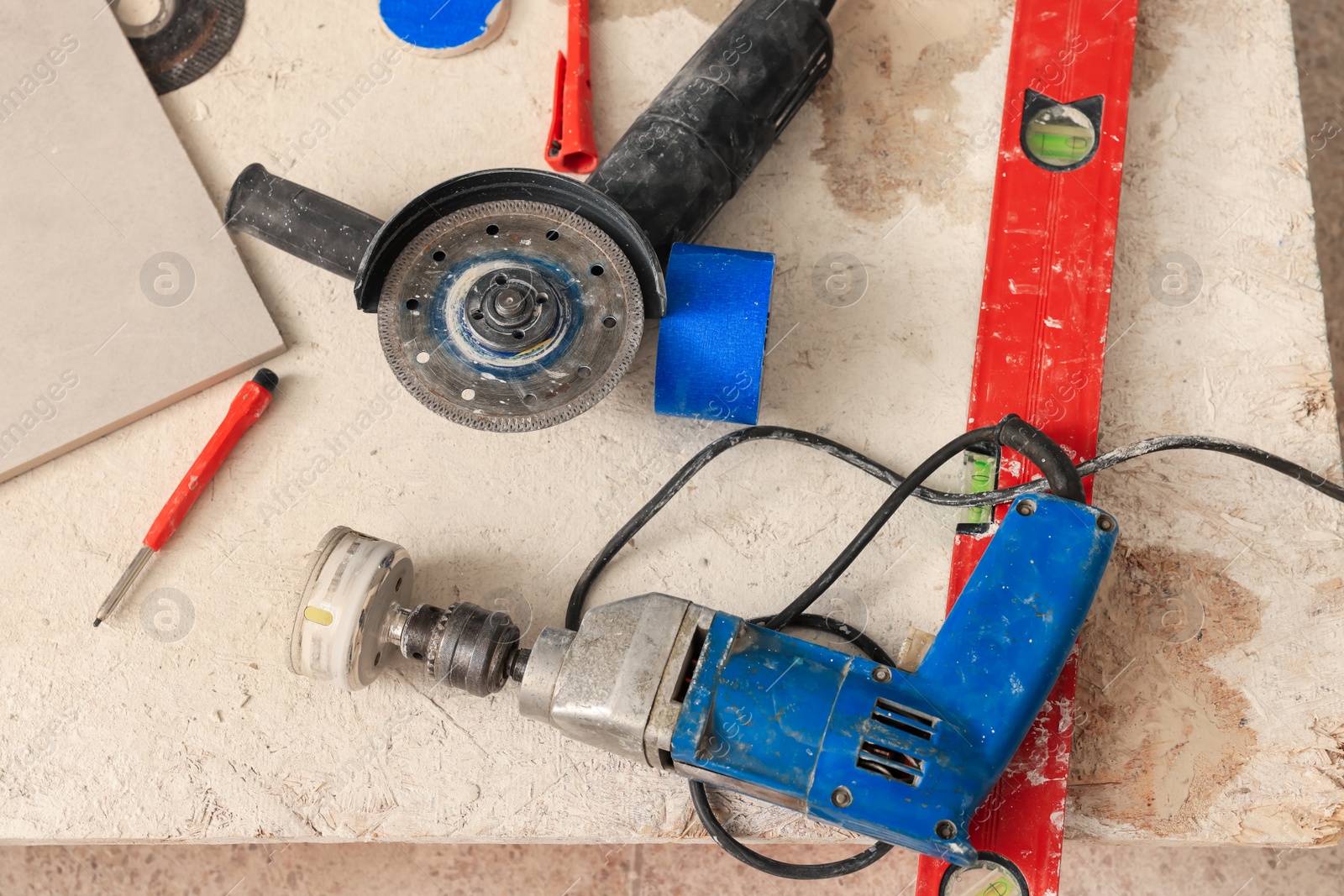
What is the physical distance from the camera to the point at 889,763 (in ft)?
2.84

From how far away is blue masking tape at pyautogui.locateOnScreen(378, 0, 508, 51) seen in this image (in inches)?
49.6

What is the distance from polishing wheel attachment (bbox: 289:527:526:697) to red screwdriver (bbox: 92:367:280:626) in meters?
0.23

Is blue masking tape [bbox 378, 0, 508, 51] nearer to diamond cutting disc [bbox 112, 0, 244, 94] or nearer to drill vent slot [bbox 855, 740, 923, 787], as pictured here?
diamond cutting disc [bbox 112, 0, 244, 94]

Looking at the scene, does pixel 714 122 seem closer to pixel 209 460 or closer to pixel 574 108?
pixel 574 108

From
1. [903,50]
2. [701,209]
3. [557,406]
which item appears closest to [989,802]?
[557,406]

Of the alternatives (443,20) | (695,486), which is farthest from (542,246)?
(443,20)

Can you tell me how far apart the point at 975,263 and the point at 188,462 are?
103 cm

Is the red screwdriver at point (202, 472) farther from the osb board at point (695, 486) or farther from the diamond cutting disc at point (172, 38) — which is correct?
the diamond cutting disc at point (172, 38)

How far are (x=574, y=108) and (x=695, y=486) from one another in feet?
1.68

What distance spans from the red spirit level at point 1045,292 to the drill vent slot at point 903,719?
0.61 feet

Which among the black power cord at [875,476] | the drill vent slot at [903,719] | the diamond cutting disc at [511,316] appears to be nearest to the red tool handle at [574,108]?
the diamond cutting disc at [511,316]

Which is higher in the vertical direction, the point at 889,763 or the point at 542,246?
the point at 542,246

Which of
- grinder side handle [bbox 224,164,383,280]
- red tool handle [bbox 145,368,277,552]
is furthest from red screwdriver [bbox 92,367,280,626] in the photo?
grinder side handle [bbox 224,164,383,280]

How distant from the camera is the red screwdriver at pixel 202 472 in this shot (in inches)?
44.3
